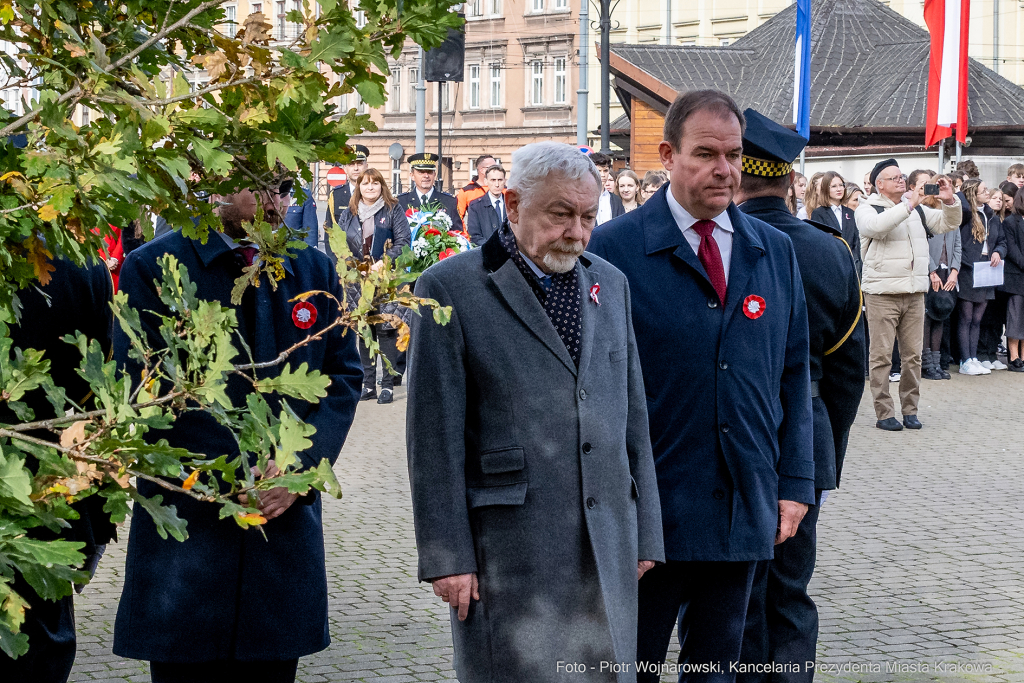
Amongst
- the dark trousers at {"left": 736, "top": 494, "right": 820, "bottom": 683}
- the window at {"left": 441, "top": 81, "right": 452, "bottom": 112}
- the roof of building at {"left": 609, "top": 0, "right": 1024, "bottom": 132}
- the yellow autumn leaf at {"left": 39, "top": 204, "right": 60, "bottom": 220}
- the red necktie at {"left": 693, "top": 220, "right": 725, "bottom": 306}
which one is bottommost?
the dark trousers at {"left": 736, "top": 494, "right": 820, "bottom": 683}

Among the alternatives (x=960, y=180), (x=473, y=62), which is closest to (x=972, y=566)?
(x=960, y=180)

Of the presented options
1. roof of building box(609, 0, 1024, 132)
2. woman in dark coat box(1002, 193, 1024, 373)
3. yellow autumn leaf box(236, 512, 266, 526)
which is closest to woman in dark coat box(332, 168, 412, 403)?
woman in dark coat box(1002, 193, 1024, 373)

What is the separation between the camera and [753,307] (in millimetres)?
3959

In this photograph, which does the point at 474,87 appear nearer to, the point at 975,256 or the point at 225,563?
the point at 975,256

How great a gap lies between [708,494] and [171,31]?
2383 mm

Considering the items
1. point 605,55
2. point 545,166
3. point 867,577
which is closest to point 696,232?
point 545,166

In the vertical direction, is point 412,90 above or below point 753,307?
above

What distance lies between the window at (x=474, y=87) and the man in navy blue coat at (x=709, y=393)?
174 feet

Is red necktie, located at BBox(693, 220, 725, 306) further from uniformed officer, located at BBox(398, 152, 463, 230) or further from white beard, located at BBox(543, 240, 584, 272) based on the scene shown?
uniformed officer, located at BBox(398, 152, 463, 230)

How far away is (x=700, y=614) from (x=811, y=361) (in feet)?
3.82

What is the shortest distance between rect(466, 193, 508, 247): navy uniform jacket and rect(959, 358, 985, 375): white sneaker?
18.7ft

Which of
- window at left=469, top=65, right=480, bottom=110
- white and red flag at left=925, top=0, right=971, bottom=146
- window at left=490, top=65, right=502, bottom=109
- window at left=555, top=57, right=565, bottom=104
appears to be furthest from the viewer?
window at left=469, top=65, right=480, bottom=110

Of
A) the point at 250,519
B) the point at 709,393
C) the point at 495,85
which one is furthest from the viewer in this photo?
the point at 495,85

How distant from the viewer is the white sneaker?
618 inches
